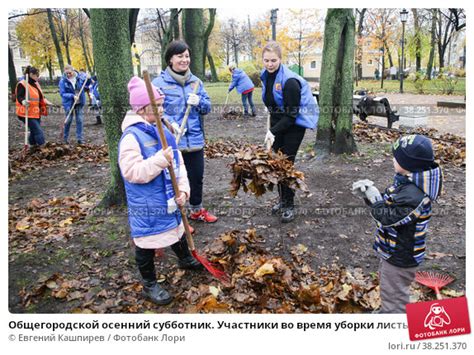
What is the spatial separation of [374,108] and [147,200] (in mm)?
8753

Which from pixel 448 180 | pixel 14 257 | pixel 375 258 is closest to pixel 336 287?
pixel 375 258

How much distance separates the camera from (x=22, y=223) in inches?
176

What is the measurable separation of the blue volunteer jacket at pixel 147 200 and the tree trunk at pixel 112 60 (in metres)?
1.71

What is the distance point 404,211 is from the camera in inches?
93.5

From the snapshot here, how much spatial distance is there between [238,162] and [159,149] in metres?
0.90

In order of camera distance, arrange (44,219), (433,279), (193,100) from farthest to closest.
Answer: (44,219) → (193,100) → (433,279)

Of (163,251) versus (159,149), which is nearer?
(159,149)

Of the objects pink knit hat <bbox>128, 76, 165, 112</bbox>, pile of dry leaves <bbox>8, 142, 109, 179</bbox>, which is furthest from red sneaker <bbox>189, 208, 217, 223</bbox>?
pile of dry leaves <bbox>8, 142, 109, 179</bbox>

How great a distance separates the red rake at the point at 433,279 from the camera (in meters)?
3.09

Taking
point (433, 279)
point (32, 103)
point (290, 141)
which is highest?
Result: point (32, 103)

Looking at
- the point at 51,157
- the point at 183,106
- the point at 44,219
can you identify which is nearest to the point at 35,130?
the point at 51,157

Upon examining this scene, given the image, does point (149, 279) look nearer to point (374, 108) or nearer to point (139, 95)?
point (139, 95)

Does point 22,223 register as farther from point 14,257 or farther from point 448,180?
point 448,180
